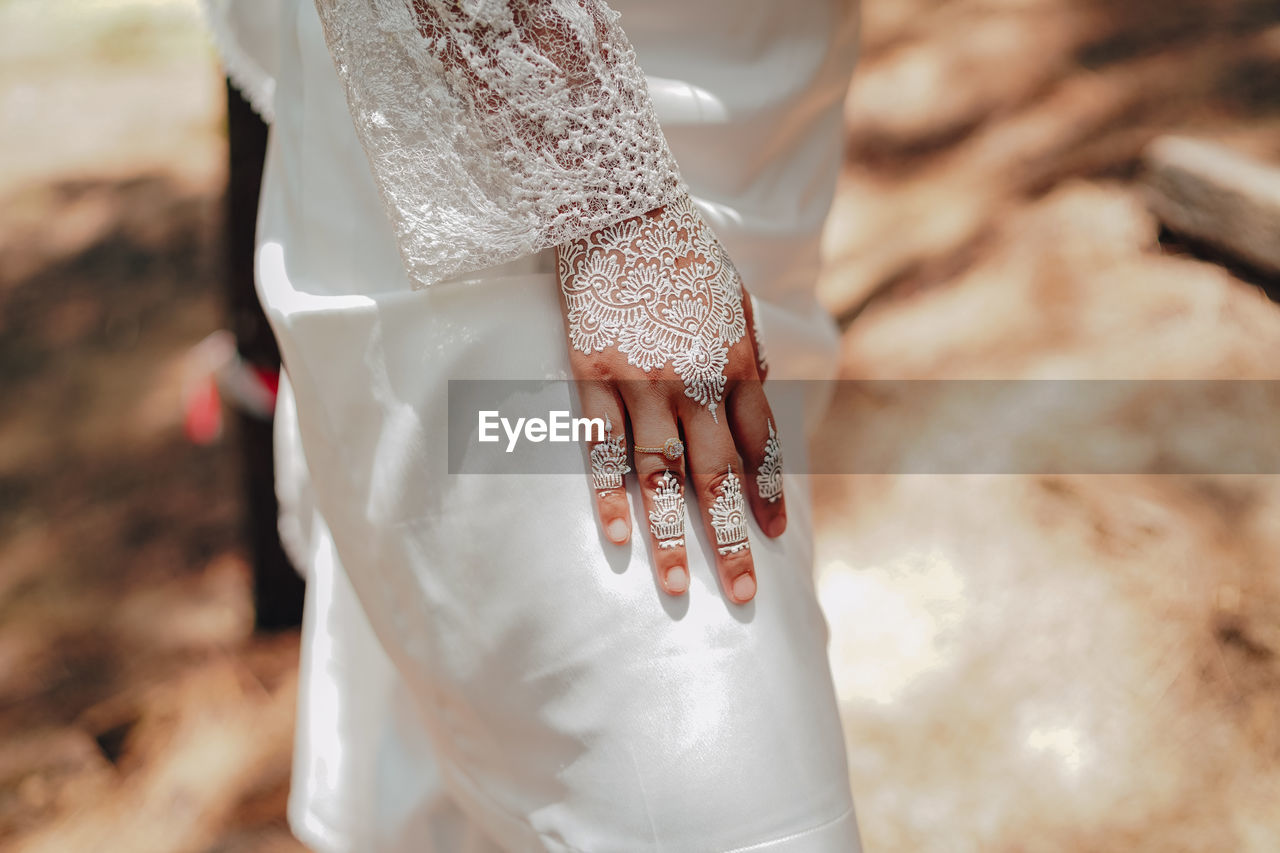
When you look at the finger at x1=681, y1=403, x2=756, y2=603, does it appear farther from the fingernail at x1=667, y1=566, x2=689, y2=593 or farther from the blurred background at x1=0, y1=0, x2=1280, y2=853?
the blurred background at x1=0, y1=0, x2=1280, y2=853

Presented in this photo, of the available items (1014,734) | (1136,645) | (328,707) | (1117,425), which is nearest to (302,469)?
(328,707)

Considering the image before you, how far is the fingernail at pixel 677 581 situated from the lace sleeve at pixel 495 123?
0.27m

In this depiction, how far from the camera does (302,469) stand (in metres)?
1.32

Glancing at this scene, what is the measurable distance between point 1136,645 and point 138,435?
7.95 ft

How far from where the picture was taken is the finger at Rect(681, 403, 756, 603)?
77 cm

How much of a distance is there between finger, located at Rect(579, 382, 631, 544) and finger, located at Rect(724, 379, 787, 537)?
10 centimetres

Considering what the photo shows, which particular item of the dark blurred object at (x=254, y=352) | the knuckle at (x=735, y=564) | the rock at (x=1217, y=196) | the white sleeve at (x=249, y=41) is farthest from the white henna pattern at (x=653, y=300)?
the rock at (x=1217, y=196)

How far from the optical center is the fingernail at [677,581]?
753mm

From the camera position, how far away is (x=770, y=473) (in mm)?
813

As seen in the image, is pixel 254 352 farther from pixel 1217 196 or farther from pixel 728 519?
pixel 1217 196

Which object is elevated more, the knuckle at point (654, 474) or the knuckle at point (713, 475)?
the knuckle at point (654, 474)

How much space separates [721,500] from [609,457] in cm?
10

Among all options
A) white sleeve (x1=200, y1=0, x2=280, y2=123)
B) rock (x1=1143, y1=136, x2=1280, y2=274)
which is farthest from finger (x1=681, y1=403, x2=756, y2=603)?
rock (x1=1143, y1=136, x2=1280, y2=274)

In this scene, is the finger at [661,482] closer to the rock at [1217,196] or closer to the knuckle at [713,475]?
the knuckle at [713,475]
